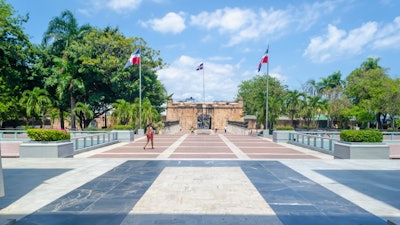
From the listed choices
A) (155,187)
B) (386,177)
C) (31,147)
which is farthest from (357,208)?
(31,147)

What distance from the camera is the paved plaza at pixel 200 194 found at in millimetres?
5441

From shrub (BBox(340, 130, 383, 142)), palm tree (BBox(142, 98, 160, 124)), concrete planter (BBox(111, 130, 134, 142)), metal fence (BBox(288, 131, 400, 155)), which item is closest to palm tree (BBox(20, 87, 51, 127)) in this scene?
palm tree (BBox(142, 98, 160, 124))

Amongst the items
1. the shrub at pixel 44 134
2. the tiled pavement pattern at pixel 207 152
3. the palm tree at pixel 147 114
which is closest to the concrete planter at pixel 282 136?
the tiled pavement pattern at pixel 207 152

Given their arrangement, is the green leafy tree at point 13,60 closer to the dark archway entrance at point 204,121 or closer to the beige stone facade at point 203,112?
the beige stone facade at point 203,112

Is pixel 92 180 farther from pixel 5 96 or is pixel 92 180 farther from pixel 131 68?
pixel 5 96

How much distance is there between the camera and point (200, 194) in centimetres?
699

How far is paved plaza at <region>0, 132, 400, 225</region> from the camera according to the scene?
5.44 meters

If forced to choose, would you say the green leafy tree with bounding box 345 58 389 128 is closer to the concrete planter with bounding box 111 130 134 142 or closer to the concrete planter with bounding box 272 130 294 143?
the concrete planter with bounding box 272 130 294 143

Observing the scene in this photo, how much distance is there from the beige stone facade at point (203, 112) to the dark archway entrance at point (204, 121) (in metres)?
1.75

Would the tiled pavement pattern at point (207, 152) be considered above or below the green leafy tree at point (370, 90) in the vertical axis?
below

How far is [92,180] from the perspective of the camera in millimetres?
8562

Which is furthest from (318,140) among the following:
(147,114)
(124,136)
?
(147,114)

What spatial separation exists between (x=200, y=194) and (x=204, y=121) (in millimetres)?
58522

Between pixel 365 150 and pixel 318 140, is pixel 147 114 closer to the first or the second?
pixel 318 140
